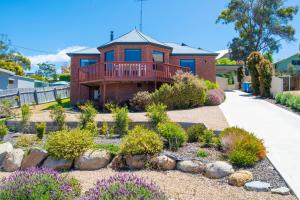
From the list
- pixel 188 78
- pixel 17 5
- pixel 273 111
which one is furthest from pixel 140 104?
pixel 17 5

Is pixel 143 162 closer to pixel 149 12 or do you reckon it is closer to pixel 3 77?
pixel 149 12

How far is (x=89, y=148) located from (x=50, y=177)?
363cm

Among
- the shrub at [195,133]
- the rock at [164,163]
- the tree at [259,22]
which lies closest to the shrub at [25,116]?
the shrub at [195,133]

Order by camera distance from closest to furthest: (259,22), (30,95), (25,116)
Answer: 1. (25,116)
2. (30,95)
3. (259,22)

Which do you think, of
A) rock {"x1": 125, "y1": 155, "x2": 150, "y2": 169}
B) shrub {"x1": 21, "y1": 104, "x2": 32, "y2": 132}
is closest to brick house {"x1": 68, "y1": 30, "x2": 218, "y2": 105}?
shrub {"x1": 21, "y1": 104, "x2": 32, "y2": 132}

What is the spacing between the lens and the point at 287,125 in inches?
505

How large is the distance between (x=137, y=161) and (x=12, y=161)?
128 inches

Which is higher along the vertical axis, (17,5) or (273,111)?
(17,5)

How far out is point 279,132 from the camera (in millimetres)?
11398

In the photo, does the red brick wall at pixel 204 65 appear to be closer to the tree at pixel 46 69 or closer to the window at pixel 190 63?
the window at pixel 190 63

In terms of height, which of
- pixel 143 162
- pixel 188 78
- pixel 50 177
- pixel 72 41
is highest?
pixel 72 41

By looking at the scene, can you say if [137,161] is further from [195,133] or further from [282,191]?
[282,191]

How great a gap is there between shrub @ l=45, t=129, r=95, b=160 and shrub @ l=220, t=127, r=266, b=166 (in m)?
3.66

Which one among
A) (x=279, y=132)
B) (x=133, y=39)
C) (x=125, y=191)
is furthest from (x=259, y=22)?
(x=125, y=191)
